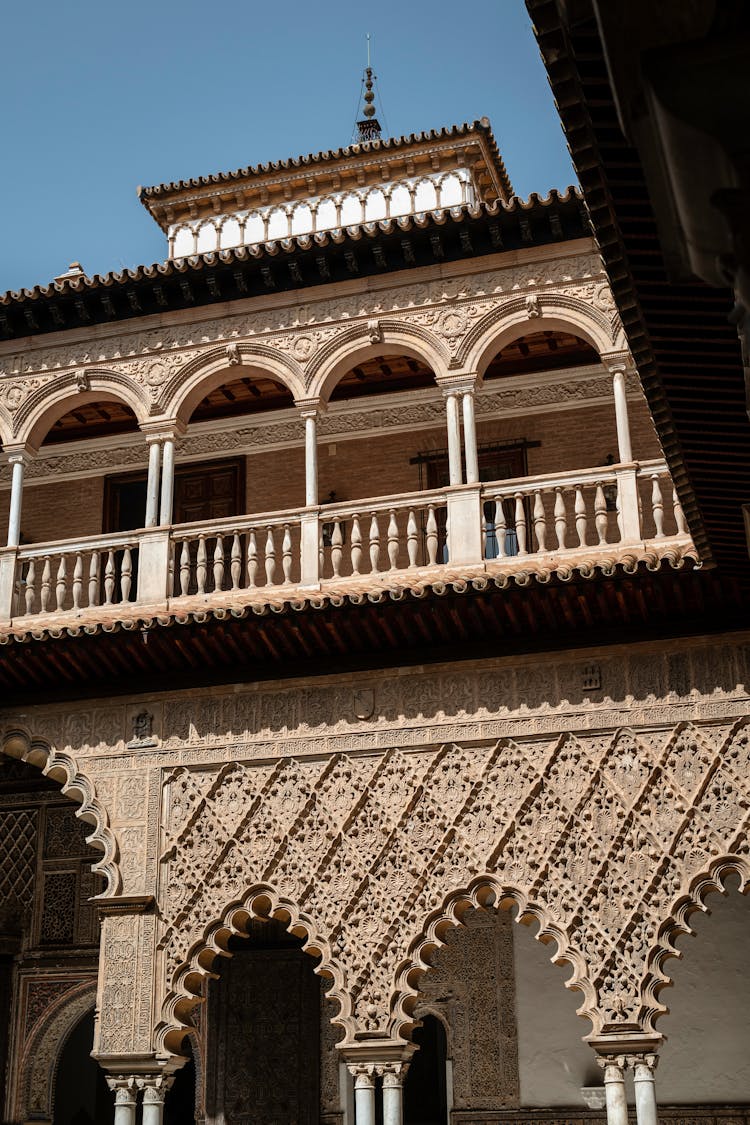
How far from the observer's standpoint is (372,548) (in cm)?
944

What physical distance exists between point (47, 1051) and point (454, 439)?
18.7 feet

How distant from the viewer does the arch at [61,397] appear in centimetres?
1055

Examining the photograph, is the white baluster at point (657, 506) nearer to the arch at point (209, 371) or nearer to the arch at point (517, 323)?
the arch at point (517, 323)

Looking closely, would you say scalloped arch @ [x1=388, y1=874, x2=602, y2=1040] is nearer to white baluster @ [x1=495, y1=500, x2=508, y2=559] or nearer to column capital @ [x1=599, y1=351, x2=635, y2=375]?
white baluster @ [x1=495, y1=500, x2=508, y2=559]

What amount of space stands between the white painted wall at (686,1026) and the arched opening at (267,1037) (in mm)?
1563

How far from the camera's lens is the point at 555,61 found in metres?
4.71

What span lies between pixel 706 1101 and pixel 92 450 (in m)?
7.49

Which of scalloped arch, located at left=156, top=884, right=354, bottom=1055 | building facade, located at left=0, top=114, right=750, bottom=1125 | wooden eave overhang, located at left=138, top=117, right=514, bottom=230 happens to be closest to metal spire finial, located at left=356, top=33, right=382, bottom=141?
wooden eave overhang, located at left=138, top=117, right=514, bottom=230

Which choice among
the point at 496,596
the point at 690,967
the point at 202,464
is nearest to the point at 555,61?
the point at 496,596

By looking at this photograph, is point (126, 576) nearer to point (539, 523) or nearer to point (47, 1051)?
point (539, 523)

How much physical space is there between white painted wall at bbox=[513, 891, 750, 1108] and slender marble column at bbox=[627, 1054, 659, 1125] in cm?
168

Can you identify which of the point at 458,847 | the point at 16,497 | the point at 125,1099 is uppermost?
the point at 16,497

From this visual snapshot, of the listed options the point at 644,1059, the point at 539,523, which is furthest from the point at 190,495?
the point at 644,1059

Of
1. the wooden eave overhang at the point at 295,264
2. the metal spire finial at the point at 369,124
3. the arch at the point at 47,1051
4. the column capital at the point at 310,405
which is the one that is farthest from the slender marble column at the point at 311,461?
the metal spire finial at the point at 369,124
